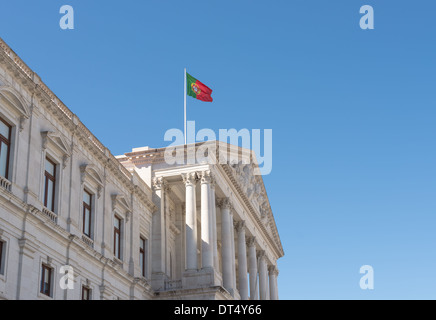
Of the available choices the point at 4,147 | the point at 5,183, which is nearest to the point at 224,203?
the point at 4,147

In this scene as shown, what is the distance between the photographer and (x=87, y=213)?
3419 cm

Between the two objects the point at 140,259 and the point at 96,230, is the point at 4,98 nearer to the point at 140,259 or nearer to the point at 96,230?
the point at 96,230

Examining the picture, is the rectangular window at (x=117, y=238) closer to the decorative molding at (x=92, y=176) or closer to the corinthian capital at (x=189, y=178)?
→ the decorative molding at (x=92, y=176)

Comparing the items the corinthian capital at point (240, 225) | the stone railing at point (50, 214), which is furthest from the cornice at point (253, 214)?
the stone railing at point (50, 214)

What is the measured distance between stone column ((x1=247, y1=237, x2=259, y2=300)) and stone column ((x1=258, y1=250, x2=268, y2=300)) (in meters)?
2.31

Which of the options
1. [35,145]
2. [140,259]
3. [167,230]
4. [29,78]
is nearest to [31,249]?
[35,145]

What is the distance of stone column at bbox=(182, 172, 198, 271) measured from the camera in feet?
138

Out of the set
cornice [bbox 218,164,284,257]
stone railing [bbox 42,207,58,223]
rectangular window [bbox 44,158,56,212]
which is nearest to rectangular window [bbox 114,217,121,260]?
rectangular window [bbox 44,158,56,212]

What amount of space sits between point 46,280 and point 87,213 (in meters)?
6.53

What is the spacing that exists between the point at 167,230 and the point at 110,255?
9.20m

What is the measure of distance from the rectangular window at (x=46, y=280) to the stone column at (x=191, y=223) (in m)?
14.7

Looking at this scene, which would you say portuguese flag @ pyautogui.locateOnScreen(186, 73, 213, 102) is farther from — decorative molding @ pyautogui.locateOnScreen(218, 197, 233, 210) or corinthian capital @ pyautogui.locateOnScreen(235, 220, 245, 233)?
corinthian capital @ pyautogui.locateOnScreen(235, 220, 245, 233)

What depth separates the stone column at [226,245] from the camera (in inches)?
1824
